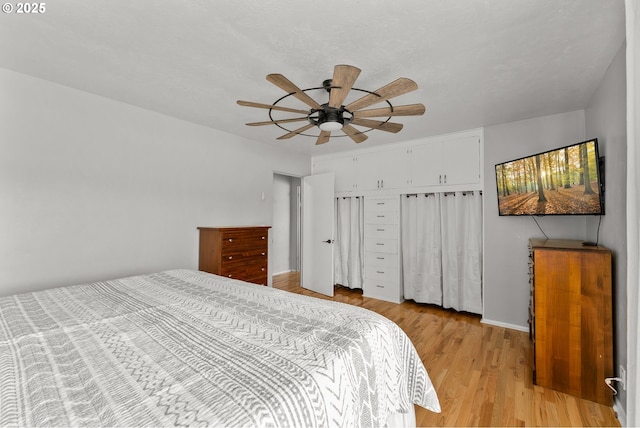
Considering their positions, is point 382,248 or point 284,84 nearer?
point 284,84

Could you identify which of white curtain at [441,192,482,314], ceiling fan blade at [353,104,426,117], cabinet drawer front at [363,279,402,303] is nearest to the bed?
ceiling fan blade at [353,104,426,117]

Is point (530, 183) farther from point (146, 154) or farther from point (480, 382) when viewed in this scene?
point (146, 154)

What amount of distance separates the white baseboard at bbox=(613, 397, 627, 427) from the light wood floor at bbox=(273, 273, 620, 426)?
0.04m

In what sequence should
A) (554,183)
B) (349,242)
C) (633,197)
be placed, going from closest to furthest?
(633,197) < (554,183) < (349,242)

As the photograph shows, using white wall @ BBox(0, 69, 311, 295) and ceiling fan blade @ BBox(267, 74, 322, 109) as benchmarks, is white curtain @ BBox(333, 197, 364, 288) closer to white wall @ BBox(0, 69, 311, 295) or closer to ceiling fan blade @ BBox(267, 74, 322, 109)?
white wall @ BBox(0, 69, 311, 295)

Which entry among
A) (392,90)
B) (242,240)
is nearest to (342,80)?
(392,90)

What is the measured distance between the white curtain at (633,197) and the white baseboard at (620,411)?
1.12 metres

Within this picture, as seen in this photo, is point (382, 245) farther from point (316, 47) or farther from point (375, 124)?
point (316, 47)

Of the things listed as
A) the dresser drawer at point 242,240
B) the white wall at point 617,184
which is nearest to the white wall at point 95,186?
the dresser drawer at point 242,240

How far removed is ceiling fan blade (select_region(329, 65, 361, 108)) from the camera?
1.50 metres

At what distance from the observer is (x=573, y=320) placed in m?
2.08

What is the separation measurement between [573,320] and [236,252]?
10.7 feet

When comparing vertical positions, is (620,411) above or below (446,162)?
below

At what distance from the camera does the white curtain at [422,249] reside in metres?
3.95
